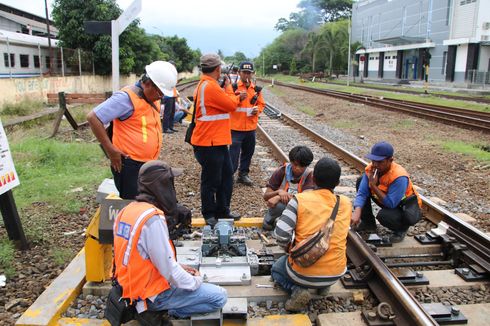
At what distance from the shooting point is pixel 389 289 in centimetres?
359

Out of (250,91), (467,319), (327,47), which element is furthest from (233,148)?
(327,47)

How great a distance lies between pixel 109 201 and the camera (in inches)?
139

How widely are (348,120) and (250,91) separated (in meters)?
9.83

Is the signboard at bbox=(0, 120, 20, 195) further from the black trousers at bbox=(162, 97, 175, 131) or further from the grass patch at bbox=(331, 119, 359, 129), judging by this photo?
the grass patch at bbox=(331, 119, 359, 129)

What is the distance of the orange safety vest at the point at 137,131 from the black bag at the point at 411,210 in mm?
2602

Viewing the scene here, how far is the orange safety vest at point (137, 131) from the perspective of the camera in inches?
152

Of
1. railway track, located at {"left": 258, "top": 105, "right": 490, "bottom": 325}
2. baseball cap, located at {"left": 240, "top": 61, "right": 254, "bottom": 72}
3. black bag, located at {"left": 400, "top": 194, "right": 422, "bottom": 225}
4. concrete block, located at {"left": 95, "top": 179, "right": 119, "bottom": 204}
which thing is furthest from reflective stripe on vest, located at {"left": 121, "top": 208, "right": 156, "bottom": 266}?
baseball cap, located at {"left": 240, "top": 61, "right": 254, "bottom": 72}

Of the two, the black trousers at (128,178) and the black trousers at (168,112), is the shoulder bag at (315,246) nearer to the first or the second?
the black trousers at (128,178)

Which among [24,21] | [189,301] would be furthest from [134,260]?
[24,21]

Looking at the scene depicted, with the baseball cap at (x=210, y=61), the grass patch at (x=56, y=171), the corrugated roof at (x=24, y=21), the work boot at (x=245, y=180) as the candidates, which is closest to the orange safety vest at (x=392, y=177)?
the baseball cap at (x=210, y=61)

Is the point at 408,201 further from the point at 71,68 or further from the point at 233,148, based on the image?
the point at 71,68

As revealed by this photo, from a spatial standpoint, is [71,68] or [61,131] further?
[71,68]

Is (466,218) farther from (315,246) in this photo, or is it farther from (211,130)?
(211,130)

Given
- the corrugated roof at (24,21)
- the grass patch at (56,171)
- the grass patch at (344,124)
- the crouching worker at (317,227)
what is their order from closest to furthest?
the crouching worker at (317,227) → the grass patch at (56,171) → the grass patch at (344,124) → the corrugated roof at (24,21)
